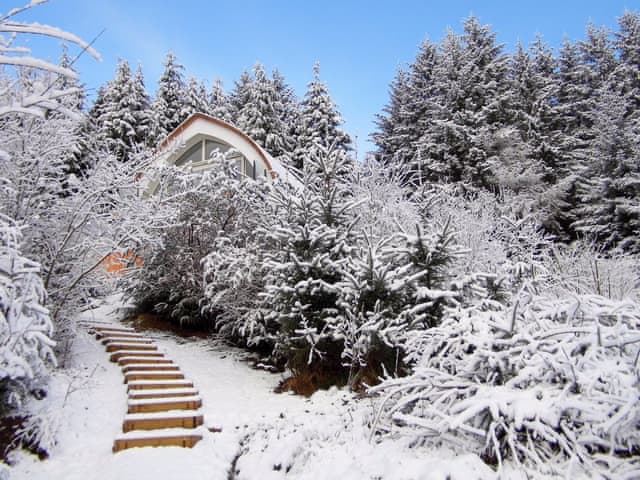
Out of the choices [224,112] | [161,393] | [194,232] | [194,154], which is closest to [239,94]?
[224,112]

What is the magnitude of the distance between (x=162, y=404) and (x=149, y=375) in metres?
1.14

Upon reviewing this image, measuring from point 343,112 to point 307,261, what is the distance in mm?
19306

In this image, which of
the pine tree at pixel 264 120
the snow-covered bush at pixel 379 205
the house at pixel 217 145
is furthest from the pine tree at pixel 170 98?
the snow-covered bush at pixel 379 205

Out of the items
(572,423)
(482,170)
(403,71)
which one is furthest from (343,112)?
(572,423)

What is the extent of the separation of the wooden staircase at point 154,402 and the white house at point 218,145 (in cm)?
802

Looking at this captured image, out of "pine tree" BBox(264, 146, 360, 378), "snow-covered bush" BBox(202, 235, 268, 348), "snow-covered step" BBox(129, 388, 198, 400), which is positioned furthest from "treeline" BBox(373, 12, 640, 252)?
"snow-covered step" BBox(129, 388, 198, 400)

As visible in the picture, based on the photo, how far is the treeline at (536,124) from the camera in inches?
638

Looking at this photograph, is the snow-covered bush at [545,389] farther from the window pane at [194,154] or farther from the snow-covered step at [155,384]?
the window pane at [194,154]

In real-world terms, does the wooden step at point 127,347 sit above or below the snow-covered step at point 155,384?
above

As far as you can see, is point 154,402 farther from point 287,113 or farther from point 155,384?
point 287,113

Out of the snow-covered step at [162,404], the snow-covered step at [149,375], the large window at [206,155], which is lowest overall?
the snow-covered step at [162,404]

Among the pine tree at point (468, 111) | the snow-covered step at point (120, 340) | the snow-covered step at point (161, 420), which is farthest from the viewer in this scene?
the pine tree at point (468, 111)

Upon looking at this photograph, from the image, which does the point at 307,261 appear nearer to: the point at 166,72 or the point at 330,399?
the point at 330,399

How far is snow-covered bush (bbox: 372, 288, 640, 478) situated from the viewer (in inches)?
108
